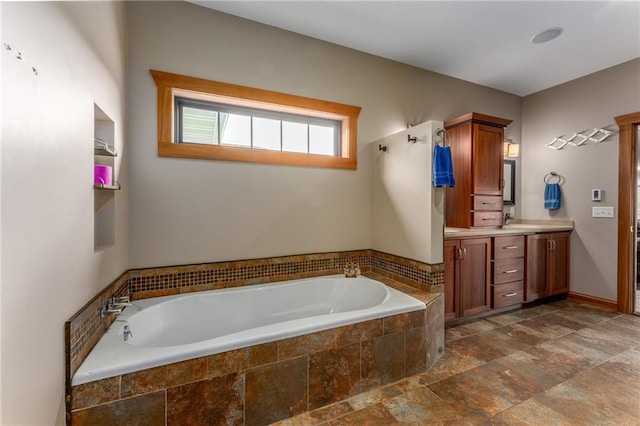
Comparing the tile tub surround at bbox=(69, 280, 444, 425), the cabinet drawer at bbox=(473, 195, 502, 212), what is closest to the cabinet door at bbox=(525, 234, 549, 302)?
the cabinet drawer at bbox=(473, 195, 502, 212)

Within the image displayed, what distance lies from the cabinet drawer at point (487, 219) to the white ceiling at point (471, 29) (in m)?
1.69

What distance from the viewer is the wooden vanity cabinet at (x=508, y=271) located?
297 centimetres

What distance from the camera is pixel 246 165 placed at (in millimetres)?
2443

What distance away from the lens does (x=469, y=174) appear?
3.14m

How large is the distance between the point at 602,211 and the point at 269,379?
4.06 meters

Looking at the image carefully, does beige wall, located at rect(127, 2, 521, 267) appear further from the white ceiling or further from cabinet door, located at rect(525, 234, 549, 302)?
cabinet door, located at rect(525, 234, 549, 302)

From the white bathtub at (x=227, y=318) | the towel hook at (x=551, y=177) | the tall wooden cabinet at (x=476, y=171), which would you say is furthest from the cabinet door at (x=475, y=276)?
the towel hook at (x=551, y=177)

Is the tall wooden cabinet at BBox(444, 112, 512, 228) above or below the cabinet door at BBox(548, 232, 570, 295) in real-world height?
above

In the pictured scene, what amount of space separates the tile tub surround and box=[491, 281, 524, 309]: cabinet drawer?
1325 mm

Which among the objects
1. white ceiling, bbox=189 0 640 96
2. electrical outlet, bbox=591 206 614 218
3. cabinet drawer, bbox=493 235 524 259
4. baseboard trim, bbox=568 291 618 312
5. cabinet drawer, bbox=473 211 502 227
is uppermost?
white ceiling, bbox=189 0 640 96

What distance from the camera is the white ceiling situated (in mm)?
2256

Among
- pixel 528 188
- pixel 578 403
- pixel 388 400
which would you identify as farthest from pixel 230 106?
pixel 528 188

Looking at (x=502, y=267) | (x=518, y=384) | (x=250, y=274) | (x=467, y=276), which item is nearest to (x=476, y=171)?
(x=502, y=267)

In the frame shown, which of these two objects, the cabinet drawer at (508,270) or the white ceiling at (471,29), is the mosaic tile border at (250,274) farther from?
the white ceiling at (471,29)
